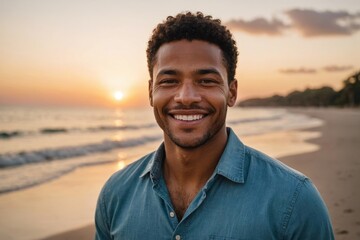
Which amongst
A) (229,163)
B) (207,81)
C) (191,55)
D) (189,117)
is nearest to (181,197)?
(229,163)

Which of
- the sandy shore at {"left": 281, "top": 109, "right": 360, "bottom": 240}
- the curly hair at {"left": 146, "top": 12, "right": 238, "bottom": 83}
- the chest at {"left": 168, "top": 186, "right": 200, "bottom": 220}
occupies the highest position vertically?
the curly hair at {"left": 146, "top": 12, "right": 238, "bottom": 83}

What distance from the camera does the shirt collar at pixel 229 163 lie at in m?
2.23

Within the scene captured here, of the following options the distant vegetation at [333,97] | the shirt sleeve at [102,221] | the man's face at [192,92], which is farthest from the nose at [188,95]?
the distant vegetation at [333,97]

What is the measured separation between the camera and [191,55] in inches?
96.9

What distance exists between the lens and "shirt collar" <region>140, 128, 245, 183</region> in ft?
7.33

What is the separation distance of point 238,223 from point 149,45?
1.43 meters

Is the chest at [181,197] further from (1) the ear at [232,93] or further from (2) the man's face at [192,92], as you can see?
(1) the ear at [232,93]

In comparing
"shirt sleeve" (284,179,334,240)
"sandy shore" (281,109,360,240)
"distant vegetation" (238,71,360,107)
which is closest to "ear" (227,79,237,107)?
"shirt sleeve" (284,179,334,240)

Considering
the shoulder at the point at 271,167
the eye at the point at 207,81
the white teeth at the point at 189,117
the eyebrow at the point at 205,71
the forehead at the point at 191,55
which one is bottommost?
the shoulder at the point at 271,167

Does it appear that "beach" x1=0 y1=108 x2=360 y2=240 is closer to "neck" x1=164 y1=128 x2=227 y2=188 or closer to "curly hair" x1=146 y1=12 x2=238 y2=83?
"neck" x1=164 y1=128 x2=227 y2=188

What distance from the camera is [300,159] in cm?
1241

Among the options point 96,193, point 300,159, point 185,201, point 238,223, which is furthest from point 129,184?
point 300,159

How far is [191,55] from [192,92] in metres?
0.25

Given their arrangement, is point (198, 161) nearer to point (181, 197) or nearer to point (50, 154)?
point (181, 197)
